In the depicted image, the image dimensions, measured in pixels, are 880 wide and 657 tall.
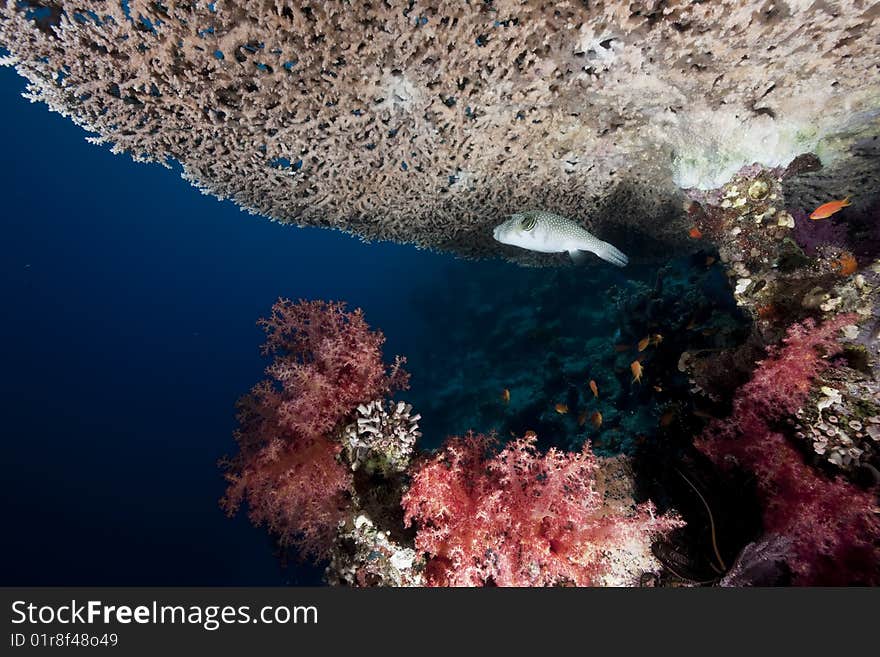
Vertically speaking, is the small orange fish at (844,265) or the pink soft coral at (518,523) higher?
the small orange fish at (844,265)

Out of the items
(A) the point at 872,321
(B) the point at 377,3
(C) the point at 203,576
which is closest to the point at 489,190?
(B) the point at 377,3

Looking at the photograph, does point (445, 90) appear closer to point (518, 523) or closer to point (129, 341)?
point (518, 523)

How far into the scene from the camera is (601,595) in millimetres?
2344

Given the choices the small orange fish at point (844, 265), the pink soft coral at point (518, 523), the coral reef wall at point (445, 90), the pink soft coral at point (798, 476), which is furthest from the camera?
the small orange fish at point (844, 265)

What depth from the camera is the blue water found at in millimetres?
24391

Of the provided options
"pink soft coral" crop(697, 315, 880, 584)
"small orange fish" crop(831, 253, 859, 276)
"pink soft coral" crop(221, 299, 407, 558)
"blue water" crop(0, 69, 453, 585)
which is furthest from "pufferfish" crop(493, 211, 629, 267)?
"blue water" crop(0, 69, 453, 585)

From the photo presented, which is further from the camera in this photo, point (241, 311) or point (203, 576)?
→ point (241, 311)

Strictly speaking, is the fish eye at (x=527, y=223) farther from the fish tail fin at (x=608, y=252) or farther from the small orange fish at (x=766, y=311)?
the small orange fish at (x=766, y=311)

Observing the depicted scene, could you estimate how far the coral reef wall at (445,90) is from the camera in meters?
2.49

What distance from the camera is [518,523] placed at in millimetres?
2631

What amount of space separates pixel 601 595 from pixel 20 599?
11.7 ft

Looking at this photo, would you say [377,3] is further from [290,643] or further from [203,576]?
[203,576]

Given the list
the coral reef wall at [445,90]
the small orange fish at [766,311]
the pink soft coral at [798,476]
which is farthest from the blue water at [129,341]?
the pink soft coral at [798,476]

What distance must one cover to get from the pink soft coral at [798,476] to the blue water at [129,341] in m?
11.5
